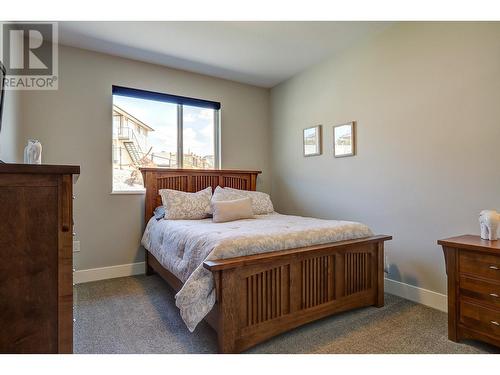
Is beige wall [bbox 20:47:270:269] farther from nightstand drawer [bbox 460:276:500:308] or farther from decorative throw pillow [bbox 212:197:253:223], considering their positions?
nightstand drawer [bbox 460:276:500:308]

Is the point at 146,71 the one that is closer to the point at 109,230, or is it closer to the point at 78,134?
the point at 78,134

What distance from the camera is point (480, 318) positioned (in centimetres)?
180

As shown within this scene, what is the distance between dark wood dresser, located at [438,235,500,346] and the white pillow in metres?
2.27

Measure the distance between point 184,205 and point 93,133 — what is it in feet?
4.36

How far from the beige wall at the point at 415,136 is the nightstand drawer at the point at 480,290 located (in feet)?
1.81

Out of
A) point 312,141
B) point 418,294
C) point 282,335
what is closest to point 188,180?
point 312,141

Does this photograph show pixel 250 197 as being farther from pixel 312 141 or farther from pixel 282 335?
pixel 282 335

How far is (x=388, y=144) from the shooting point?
110 inches

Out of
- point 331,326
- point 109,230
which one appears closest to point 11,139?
point 109,230

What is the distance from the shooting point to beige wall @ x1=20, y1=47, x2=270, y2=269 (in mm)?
3023

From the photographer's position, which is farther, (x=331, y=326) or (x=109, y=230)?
(x=109, y=230)

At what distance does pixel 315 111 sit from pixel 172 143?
1909mm

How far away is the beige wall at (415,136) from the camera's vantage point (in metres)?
2.19

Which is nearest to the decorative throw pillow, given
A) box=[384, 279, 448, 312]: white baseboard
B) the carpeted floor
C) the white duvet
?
the white duvet
